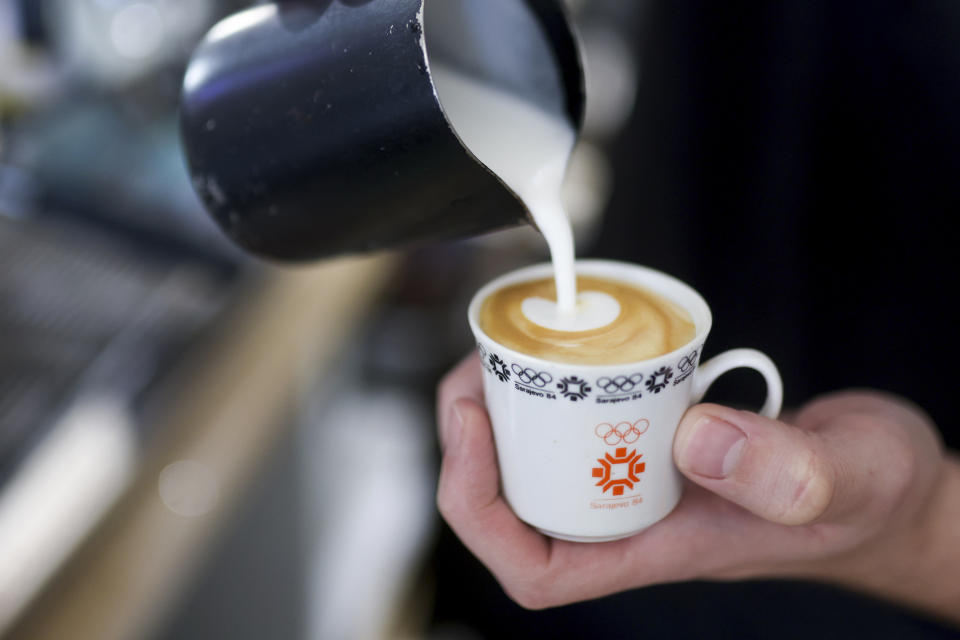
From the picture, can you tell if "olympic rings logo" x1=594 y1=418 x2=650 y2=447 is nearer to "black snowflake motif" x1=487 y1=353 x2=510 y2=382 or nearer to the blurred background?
"black snowflake motif" x1=487 y1=353 x2=510 y2=382

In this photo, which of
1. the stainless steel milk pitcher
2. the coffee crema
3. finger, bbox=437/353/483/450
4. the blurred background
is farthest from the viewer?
the blurred background

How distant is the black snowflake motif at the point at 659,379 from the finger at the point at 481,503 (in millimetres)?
151

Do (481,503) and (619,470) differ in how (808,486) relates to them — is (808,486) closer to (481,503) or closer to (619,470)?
(619,470)

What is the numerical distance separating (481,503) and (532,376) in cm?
15

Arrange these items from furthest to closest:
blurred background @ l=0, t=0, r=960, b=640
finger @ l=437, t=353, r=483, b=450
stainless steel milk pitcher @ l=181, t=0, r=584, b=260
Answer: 1. blurred background @ l=0, t=0, r=960, b=640
2. finger @ l=437, t=353, r=483, b=450
3. stainless steel milk pitcher @ l=181, t=0, r=584, b=260

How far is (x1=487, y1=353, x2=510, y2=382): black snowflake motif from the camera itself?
64 centimetres

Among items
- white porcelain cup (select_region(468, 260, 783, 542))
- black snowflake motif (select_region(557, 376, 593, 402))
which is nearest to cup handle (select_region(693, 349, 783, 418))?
white porcelain cup (select_region(468, 260, 783, 542))

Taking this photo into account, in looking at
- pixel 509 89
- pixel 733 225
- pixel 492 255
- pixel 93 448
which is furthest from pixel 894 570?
pixel 492 255

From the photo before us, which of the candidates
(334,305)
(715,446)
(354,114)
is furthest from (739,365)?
(334,305)

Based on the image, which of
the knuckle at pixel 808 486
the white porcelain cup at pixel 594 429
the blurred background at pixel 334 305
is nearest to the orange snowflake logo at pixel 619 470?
the white porcelain cup at pixel 594 429

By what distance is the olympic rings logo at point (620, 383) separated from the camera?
2.02ft

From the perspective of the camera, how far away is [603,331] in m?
0.70

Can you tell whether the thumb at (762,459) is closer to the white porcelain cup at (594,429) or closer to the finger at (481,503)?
the white porcelain cup at (594,429)

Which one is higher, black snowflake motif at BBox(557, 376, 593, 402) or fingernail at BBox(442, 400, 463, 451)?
black snowflake motif at BBox(557, 376, 593, 402)
